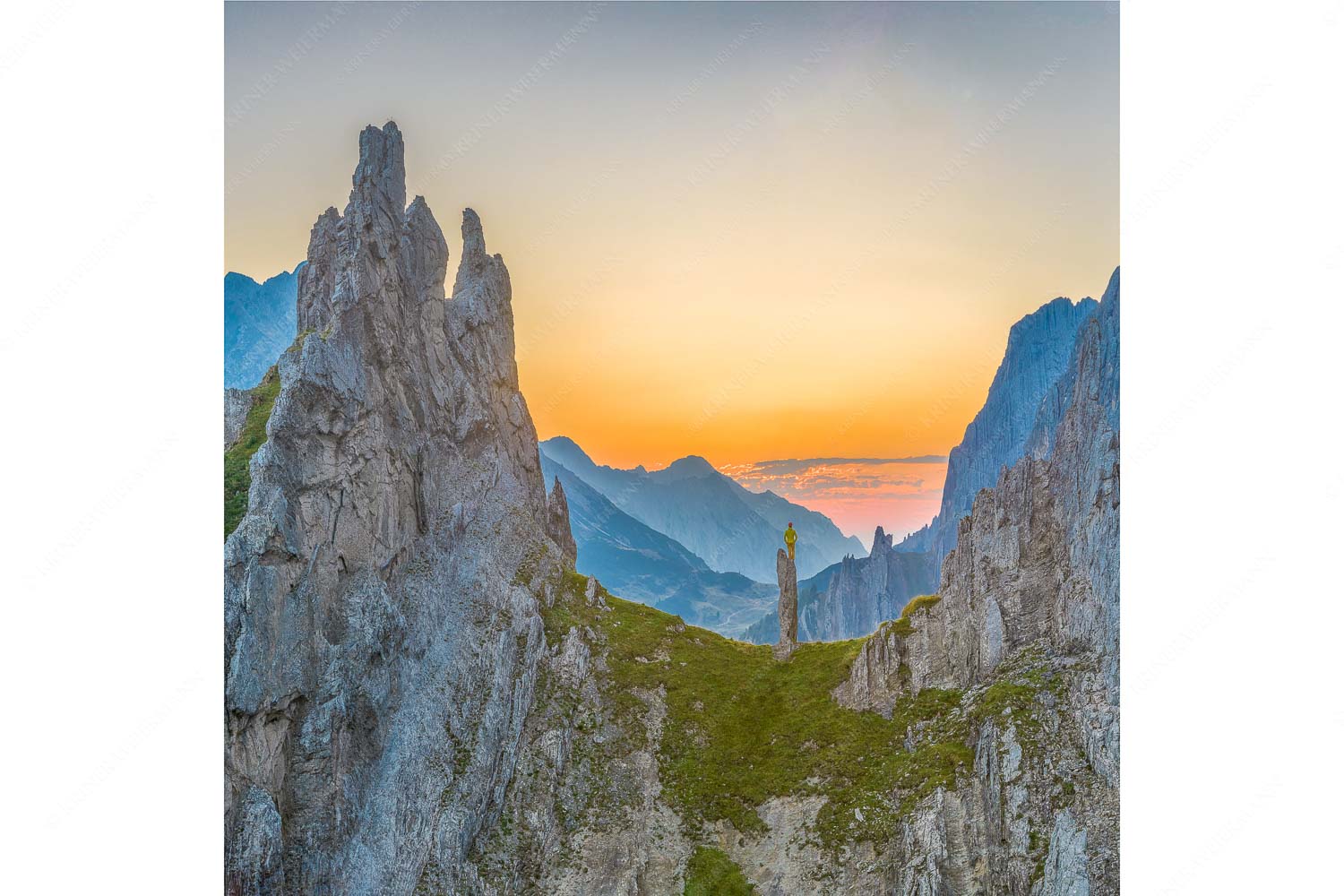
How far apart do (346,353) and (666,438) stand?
2050 centimetres

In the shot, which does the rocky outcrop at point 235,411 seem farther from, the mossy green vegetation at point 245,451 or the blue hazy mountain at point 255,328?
the blue hazy mountain at point 255,328

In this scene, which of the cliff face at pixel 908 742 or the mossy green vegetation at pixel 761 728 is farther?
the mossy green vegetation at pixel 761 728

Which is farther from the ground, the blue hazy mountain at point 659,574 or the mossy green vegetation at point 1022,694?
the blue hazy mountain at point 659,574

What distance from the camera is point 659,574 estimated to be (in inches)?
7215

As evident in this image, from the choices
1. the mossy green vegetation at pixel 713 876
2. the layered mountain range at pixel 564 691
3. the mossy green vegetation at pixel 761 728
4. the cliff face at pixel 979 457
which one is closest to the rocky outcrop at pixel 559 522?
the layered mountain range at pixel 564 691

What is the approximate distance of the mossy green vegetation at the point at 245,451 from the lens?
5041 centimetres

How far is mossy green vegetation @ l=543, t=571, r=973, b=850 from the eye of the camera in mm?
44031

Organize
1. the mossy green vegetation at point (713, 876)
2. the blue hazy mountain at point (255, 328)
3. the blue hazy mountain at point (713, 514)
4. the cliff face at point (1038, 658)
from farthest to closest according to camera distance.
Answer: the blue hazy mountain at point (713, 514)
the blue hazy mountain at point (255, 328)
the mossy green vegetation at point (713, 876)
the cliff face at point (1038, 658)

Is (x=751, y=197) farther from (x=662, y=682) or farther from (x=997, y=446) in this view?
(x=997, y=446)

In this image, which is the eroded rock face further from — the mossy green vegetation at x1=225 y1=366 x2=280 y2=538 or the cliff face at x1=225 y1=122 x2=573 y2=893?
the mossy green vegetation at x1=225 y1=366 x2=280 y2=538

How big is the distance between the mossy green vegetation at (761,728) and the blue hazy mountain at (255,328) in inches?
1308

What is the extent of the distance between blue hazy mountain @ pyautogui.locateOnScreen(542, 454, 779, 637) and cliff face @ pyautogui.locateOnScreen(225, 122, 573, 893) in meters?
86.2

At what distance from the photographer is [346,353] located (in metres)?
52.4

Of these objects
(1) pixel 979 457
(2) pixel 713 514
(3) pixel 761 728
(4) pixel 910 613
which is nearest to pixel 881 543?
(2) pixel 713 514
